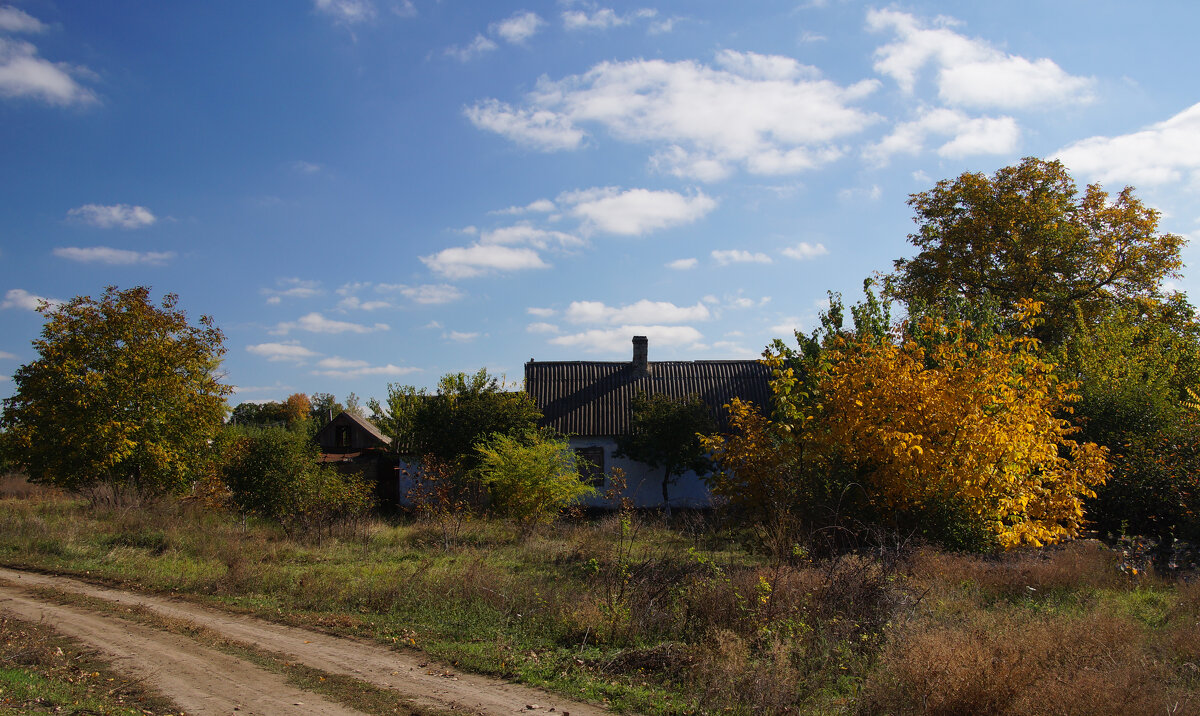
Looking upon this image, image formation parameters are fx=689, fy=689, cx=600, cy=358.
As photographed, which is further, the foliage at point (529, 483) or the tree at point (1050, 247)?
the tree at point (1050, 247)

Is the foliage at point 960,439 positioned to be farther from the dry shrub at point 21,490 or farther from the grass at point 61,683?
the dry shrub at point 21,490

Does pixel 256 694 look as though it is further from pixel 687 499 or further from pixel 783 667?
pixel 687 499

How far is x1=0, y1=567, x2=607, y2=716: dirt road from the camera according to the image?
20.9 ft

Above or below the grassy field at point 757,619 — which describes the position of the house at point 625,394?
above

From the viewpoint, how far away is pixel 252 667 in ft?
24.0

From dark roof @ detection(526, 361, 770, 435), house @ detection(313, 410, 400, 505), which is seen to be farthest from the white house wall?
house @ detection(313, 410, 400, 505)

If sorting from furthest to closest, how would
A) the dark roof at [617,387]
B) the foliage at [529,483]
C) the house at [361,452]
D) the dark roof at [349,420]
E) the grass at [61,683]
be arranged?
the dark roof at [349,420], the house at [361,452], the dark roof at [617,387], the foliage at [529,483], the grass at [61,683]

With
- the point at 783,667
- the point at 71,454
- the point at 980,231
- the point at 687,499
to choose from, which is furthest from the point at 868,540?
the point at 71,454

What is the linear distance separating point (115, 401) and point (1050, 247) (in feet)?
96.1

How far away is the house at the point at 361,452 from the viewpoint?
30350mm

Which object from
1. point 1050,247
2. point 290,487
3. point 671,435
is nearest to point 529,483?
point 290,487

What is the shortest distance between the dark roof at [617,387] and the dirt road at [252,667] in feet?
60.5

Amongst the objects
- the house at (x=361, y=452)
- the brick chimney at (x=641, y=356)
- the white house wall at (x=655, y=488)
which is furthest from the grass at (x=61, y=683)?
the brick chimney at (x=641, y=356)

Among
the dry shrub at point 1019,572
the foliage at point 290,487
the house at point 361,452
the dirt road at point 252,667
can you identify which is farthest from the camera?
the house at point 361,452
